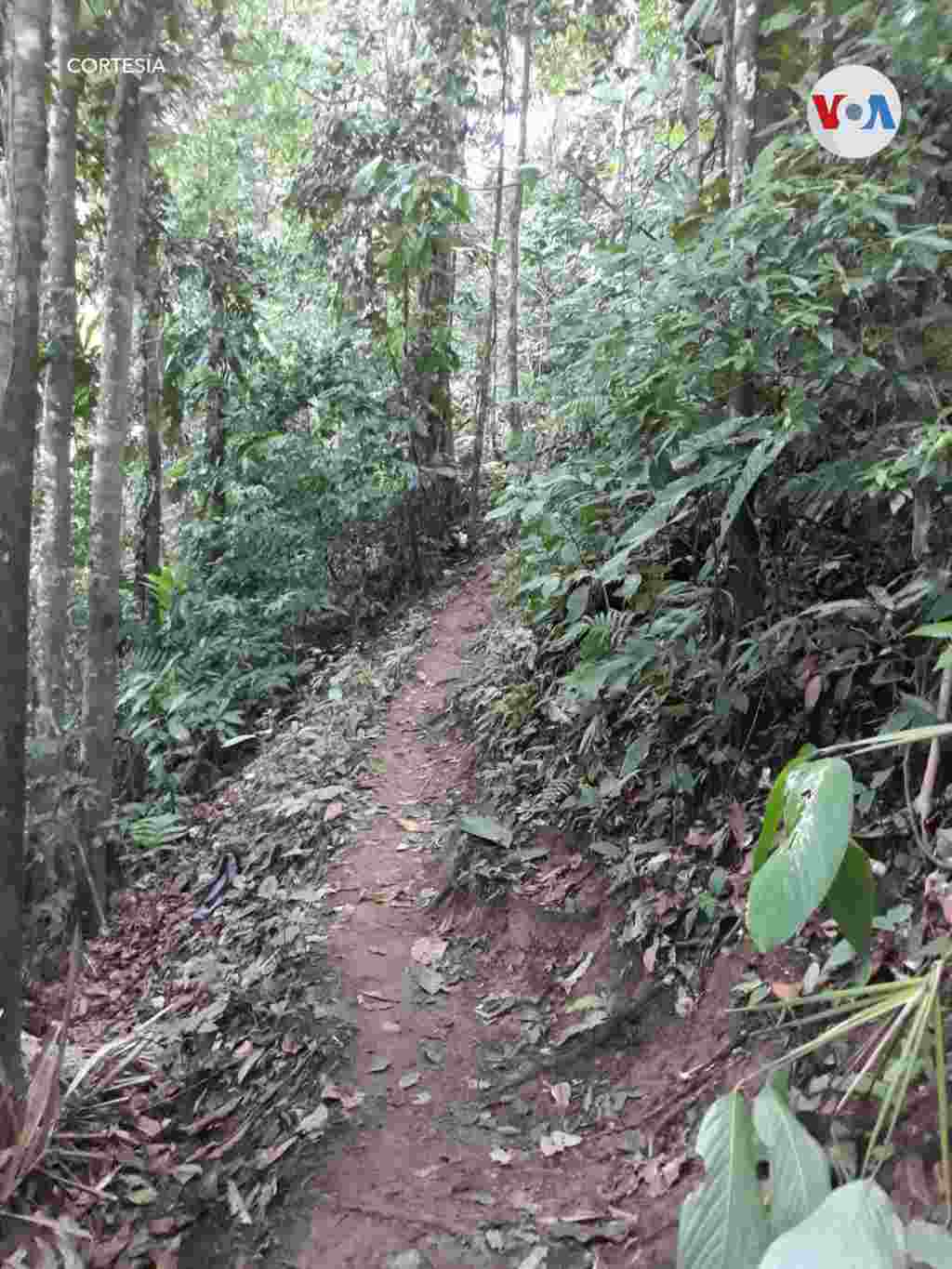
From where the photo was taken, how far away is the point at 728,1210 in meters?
1.20

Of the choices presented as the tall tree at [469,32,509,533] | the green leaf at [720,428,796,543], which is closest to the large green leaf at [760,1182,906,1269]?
the green leaf at [720,428,796,543]

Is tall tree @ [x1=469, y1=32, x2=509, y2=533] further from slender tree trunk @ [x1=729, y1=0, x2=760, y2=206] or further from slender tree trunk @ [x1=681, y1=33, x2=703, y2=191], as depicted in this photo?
slender tree trunk @ [x1=729, y1=0, x2=760, y2=206]

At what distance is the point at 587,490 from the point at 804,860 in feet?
11.8

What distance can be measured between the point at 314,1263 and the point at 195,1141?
113cm

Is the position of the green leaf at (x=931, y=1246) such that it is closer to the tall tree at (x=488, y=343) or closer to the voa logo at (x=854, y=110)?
the voa logo at (x=854, y=110)

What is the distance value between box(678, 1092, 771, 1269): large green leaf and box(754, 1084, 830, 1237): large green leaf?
1.2 inches

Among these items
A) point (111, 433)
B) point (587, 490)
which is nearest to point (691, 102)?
point (587, 490)

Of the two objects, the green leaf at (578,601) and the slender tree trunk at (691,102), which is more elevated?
the slender tree trunk at (691,102)

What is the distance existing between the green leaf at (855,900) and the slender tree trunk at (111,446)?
6010 mm

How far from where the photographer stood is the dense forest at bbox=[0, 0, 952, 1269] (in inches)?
116

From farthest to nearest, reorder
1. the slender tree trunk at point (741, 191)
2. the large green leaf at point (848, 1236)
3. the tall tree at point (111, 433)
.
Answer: the tall tree at point (111, 433)
the slender tree trunk at point (741, 191)
the large green leaf at point (848, 1236)

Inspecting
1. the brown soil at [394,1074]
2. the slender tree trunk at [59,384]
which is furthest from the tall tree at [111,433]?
the brown soil at [394,1074]

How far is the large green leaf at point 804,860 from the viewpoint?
1264 millimetres

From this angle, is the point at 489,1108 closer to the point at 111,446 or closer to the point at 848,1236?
the point at 848,1236
